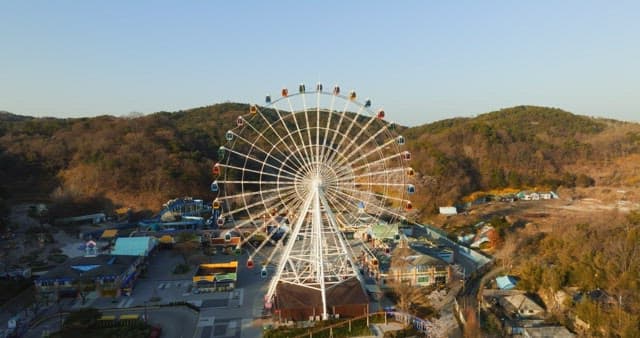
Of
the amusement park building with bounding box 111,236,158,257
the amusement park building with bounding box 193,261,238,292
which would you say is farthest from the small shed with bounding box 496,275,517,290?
the amusement park building with bounding box 111,236,158,257

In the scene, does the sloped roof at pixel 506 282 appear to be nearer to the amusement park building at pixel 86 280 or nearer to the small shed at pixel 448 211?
the amusement park building at pixel 86 280

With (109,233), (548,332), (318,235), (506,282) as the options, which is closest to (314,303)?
(318,235)

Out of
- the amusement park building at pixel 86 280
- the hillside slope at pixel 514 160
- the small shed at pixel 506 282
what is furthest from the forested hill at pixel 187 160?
the small shed at pixel 506 282

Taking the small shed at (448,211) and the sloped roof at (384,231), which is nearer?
the sloped roof at (384,231)

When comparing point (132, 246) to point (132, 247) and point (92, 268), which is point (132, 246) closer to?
point (132, 247)

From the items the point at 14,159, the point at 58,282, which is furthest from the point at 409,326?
the point at 14,159

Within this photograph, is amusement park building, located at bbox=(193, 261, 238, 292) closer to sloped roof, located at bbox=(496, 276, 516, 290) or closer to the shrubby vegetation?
sloped roof, located at bbox=(496, 276, 516, 290)

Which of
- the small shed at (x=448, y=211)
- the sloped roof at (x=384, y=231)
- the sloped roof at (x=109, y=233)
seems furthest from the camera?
the small shed at (x=448, y=211)
